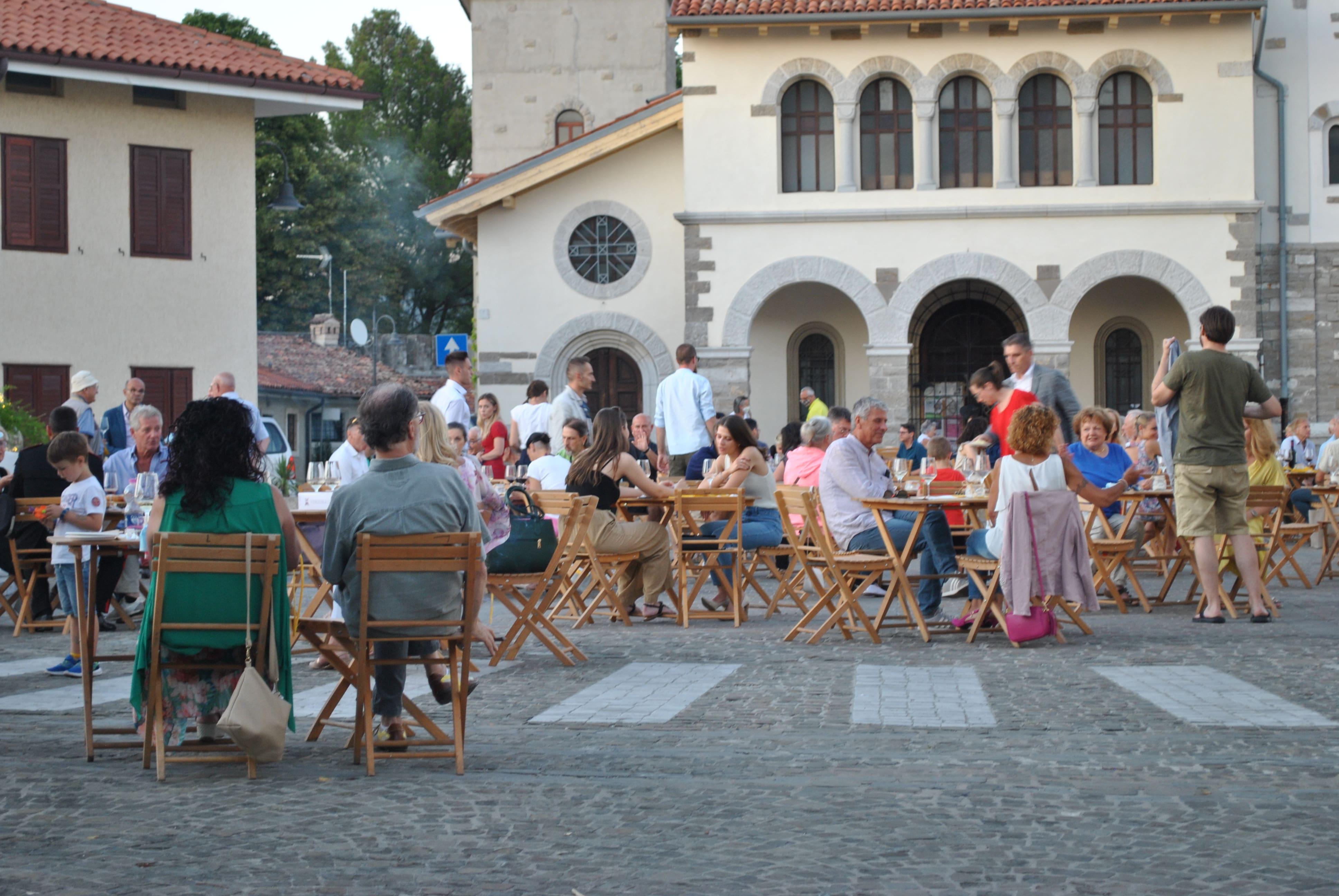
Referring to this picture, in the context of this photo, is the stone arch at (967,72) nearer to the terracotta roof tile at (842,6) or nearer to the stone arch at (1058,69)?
the stone arch at (1058,69)

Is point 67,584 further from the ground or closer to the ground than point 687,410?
closer to the ground

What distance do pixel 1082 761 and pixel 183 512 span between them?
3.54 metres

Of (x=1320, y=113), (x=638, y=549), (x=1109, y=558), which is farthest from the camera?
(x=1320, y=113)

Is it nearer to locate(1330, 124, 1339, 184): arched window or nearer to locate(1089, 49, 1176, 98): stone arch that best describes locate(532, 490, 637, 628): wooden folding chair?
locate(1089, 49, 1176, 98): stone arch

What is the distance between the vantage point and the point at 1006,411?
11.0 m

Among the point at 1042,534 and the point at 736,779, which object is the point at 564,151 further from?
the point at 736,779

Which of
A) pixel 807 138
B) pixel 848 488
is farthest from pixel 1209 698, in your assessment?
pixel 807 138

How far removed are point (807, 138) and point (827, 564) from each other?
16.7 m

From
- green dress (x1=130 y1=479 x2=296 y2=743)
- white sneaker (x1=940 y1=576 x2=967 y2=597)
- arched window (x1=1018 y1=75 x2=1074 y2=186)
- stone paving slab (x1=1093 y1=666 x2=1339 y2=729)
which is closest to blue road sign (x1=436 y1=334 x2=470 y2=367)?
white sneaker (x1=940 y1=576 x2=967 y2=597)

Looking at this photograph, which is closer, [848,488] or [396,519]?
[396,519]

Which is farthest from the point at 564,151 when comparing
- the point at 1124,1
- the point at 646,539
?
the point at 646,539

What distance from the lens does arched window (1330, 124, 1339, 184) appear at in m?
26.9

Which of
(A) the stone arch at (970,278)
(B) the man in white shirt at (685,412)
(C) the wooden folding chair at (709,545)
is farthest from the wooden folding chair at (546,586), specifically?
(A) the stone arch at (970,278)

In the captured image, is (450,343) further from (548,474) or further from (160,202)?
(548,474)
